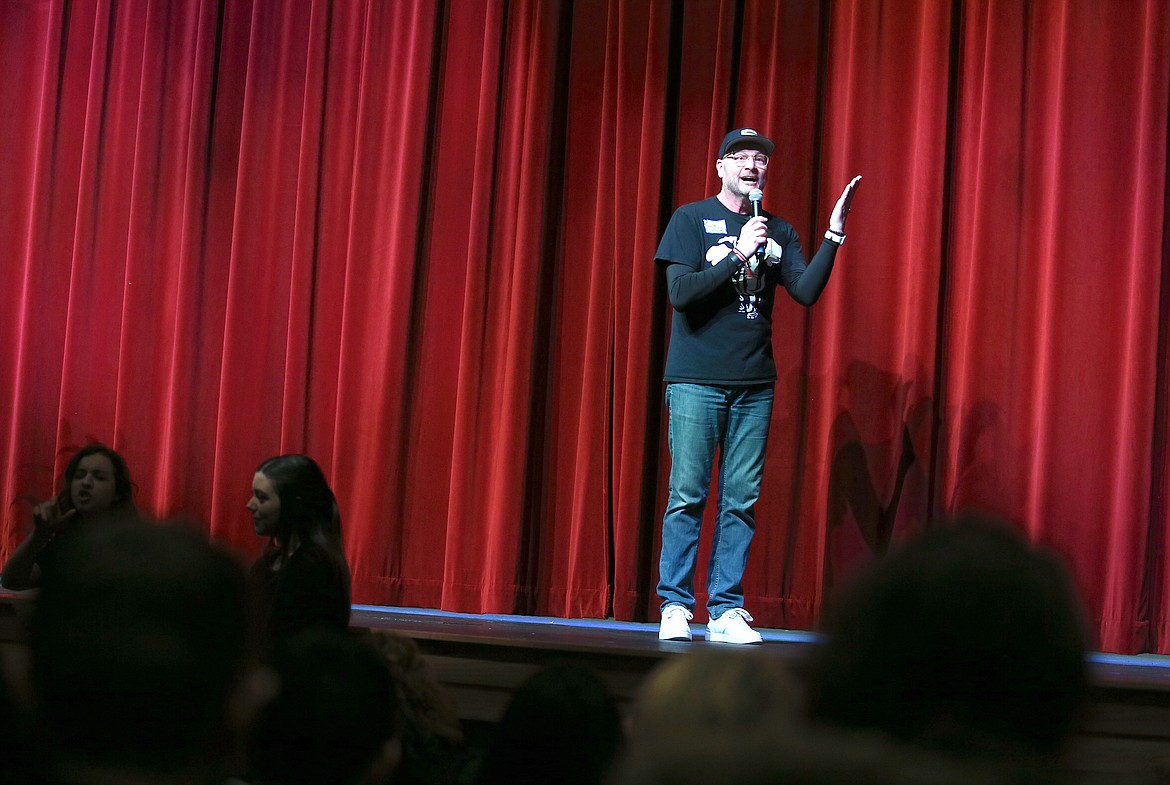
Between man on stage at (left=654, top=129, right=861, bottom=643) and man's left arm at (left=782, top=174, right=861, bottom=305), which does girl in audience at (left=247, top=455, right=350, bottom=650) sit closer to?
man on stage at (left=654, top=129, right=861, bottom=643)

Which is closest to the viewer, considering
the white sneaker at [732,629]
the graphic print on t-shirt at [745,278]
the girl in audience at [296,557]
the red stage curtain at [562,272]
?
the girl in audience at [296,557]

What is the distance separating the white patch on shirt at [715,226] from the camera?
3559 millimetres

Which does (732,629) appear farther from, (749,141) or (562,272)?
(562,272)

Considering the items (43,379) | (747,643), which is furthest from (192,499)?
(747,643)

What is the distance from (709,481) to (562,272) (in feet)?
4.74

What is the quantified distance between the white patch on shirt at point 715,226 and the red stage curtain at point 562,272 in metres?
0.90

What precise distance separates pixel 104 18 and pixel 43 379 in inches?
64.5

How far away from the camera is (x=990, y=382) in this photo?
4160 millimetres

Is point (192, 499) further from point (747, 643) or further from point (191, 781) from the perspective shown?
point (191, 781)

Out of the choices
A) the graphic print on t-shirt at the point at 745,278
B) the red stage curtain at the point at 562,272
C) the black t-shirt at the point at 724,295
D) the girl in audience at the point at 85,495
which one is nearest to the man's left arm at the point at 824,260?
the black t-shirt at the point at 724,295

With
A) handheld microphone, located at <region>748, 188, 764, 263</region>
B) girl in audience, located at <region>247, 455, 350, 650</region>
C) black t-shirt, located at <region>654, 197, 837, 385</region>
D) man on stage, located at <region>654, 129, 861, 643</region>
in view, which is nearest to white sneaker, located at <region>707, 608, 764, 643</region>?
man on stage, located at <region>654, 129, 861, 643</region>

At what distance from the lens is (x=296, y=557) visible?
266cm

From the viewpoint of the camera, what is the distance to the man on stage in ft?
11.4

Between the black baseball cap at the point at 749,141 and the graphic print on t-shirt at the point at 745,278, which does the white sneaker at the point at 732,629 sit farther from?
the black baseball cap at the point at 749,141
